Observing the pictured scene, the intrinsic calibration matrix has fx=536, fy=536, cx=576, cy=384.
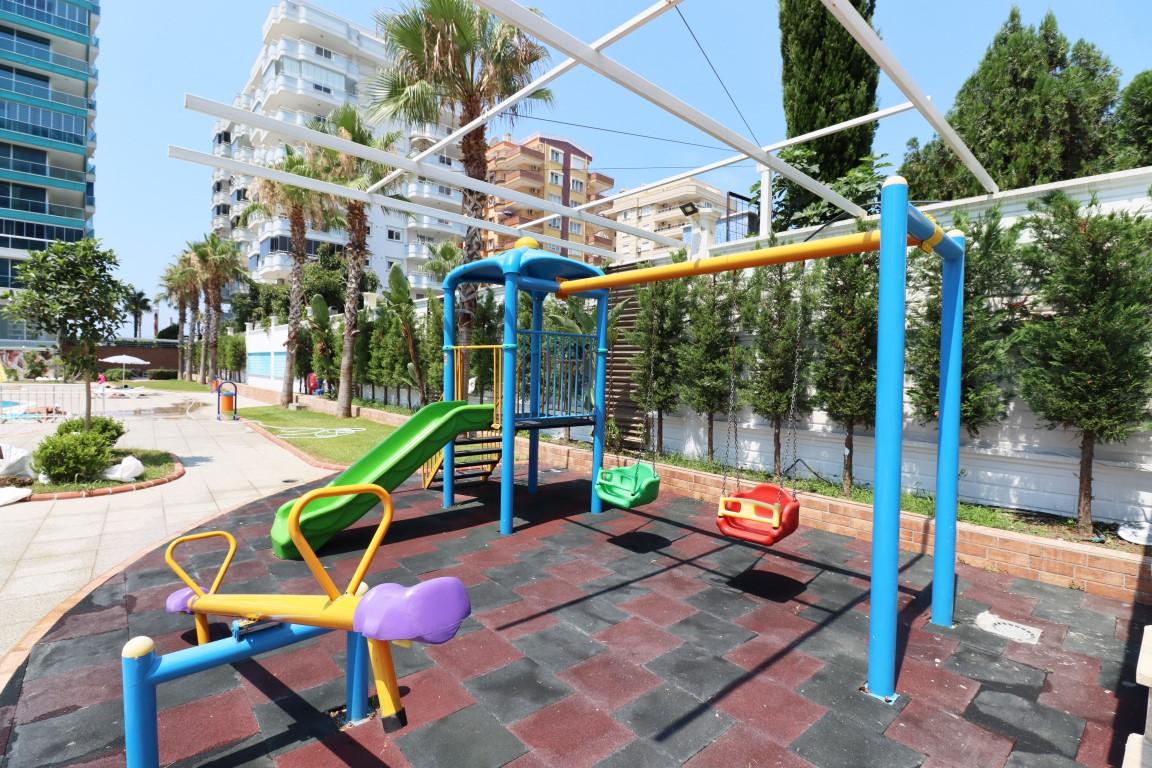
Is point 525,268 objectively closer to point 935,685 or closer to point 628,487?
point 628,487

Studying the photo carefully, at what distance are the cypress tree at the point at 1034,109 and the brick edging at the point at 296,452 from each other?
1864cm

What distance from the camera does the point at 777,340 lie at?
7039mm

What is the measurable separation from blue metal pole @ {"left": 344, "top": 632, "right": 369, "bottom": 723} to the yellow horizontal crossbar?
3.45 meters

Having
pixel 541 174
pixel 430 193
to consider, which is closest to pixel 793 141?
pixel 430 193

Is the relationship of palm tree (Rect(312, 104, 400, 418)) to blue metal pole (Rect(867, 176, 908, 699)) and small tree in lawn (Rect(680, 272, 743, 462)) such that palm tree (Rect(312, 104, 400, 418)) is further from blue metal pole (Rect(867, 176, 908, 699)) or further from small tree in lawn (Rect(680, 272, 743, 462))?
blue metal pole (Rect(867, 176, 908, 699))

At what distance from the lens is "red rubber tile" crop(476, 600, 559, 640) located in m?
3.61

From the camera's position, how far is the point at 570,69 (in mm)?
4070

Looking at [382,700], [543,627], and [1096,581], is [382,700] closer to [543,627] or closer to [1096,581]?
[543,627]

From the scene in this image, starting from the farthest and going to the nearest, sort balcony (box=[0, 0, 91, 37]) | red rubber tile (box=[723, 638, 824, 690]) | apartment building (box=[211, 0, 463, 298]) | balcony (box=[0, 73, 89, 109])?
apartment building (box=[211, 0, 463, 298])
balcony (box=[0, 0, 91, 37])
balcony (box=[0, 73, 89, 109])
red rubber tile (box=[723, 638, 824, 690])

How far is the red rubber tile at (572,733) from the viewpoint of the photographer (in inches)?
95.3

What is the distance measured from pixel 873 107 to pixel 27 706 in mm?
18768

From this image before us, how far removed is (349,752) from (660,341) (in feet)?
23.0

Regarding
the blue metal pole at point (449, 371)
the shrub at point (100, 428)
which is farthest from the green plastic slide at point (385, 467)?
the shrub at point (100, 428)

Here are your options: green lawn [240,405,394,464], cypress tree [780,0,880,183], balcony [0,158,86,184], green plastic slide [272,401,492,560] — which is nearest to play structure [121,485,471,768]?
green plastic slide [272,401,492,560]
